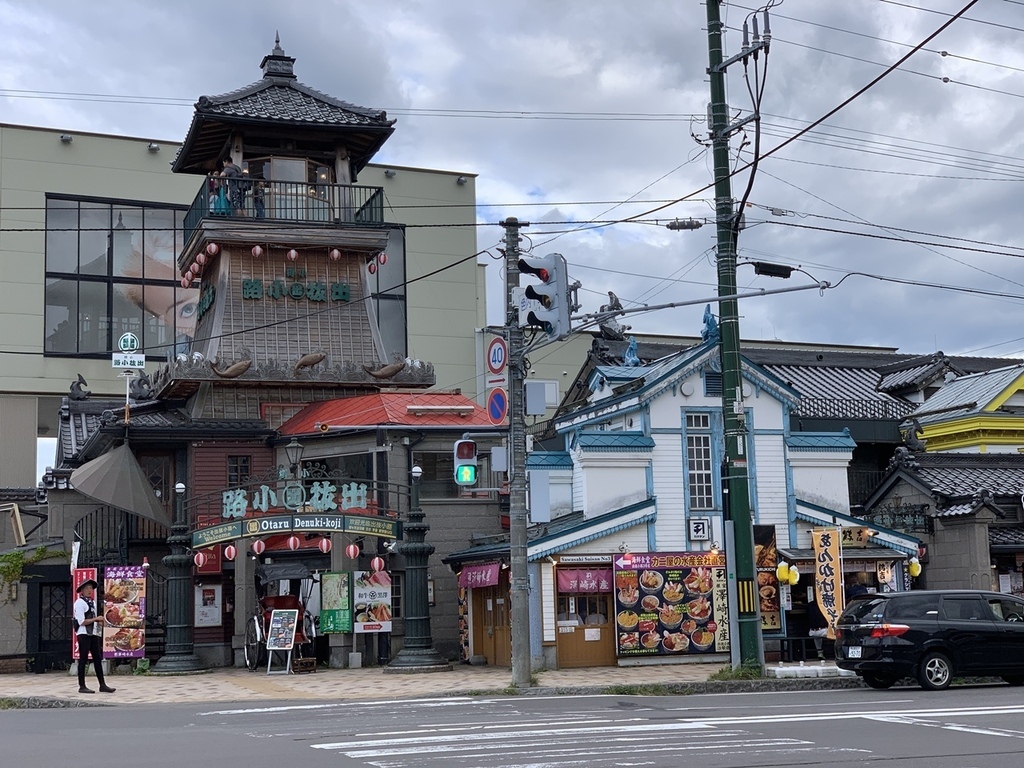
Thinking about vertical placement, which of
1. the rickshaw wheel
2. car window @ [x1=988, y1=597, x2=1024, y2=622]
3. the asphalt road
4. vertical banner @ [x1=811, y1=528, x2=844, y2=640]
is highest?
vertical banner @ [x1=811, y1=528, x2=844, y2=640]

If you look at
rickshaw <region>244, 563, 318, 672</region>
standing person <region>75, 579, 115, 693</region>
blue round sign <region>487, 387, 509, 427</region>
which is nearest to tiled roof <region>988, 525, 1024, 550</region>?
blue round sign <region>487, 387, 509, 427</region>

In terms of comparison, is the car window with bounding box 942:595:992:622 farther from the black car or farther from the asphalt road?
the asphalt road

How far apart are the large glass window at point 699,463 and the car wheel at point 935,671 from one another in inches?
331

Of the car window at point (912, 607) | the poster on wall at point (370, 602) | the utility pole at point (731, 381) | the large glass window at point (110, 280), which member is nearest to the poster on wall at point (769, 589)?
the utility pole at point (731, 381)

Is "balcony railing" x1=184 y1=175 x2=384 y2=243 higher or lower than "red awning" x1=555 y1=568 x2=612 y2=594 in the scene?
higher

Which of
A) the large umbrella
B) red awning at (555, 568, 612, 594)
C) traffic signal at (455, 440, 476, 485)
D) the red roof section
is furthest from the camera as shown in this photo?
the red roof section

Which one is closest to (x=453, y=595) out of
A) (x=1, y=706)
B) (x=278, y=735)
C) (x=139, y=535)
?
(x=139, y=535)

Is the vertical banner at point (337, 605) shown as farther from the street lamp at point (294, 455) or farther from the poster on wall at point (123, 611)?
the poster on wall at point (123, 611)

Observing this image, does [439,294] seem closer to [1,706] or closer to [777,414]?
[777,414]

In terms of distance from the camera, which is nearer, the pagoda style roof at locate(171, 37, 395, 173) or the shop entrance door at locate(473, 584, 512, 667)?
the shop entrance door at locate(473, 584, 512, 667)

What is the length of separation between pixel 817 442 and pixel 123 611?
626 inches

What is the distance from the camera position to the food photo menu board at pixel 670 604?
91.5 ft

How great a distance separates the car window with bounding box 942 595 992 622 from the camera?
21.7 meters

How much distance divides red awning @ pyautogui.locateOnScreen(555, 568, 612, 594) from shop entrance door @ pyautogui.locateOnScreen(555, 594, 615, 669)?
0.33 meters
